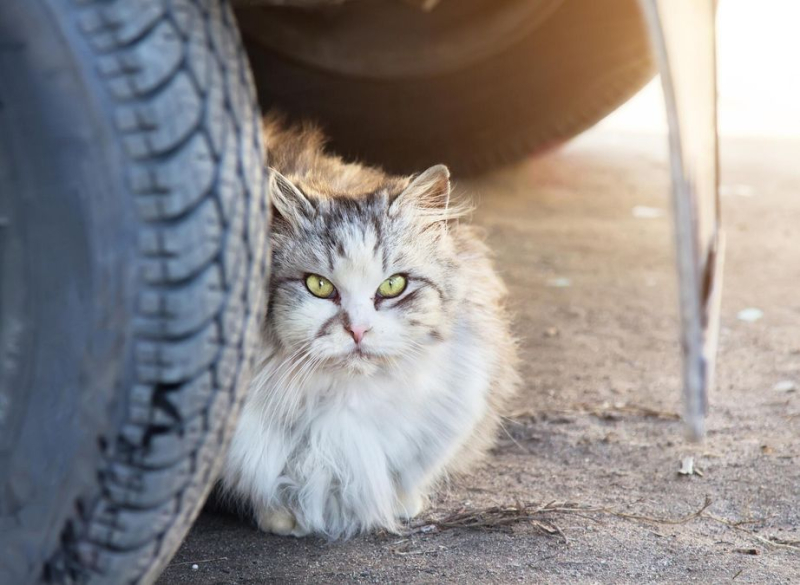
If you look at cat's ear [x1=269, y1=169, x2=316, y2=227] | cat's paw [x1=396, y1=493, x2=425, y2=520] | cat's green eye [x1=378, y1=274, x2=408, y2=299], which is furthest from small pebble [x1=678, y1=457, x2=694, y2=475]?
cat's ear [x1=269, y1=169, x2=316, y2=227]

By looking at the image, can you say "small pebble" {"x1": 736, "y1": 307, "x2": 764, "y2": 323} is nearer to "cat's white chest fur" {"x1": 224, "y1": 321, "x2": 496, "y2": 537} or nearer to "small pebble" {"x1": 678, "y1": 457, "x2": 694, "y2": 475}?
"small pebble" {"x1": 678, "y1": 457, "x2": 694, "y2": 475}

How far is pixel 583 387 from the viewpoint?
3119 mm

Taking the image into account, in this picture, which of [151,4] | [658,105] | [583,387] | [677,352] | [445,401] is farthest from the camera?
[658,105]

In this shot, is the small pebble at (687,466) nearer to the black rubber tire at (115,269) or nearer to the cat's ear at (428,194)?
the cat's ear at (428,194)

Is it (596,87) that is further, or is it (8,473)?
(596,87)

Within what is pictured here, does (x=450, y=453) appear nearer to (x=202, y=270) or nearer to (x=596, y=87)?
(x=202, y=270)

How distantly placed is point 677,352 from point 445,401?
4.47 feet

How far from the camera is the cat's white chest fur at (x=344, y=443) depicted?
221 cm

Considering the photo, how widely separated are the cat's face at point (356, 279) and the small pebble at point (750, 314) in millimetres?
1868

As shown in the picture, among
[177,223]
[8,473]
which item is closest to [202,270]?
[177,223]

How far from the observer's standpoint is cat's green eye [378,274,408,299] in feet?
7.18

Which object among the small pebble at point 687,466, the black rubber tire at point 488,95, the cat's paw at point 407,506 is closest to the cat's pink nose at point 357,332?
the cat's paw at point 407,506

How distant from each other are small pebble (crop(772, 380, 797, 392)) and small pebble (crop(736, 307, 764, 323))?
60 cm

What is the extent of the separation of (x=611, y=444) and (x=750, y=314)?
1.35 metres
